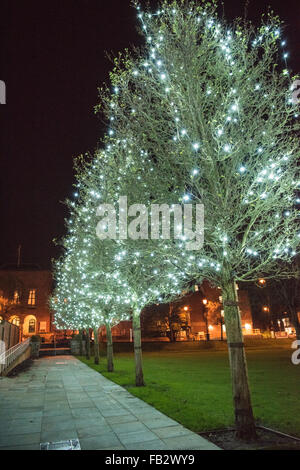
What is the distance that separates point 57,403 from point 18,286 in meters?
35.8

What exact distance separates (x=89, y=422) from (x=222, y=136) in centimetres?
689

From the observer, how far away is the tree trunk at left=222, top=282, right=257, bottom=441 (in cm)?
560

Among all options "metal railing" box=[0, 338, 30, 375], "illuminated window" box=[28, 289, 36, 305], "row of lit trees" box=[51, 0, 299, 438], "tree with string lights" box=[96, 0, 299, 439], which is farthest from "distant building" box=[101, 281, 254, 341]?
"tree with string lights" box=[96, 0, 299, 439]

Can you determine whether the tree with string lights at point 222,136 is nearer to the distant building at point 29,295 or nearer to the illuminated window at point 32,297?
the distant building at point 29,295

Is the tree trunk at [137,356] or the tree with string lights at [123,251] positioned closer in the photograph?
the tree with string lights at [123,251]

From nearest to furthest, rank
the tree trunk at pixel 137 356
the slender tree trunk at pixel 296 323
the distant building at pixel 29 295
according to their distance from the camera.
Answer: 1. the tree trunk at pixel 137 356
2. the slender tree trunk at pixel 296 323
3. the distant building at pixel 29 295

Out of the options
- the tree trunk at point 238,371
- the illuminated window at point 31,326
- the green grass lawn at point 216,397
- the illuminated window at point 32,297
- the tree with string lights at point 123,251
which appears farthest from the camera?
the illuminated window at point 32,297

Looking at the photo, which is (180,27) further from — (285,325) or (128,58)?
(285,325)

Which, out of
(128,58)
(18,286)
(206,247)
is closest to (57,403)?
(206,247)

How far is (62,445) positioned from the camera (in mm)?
5305

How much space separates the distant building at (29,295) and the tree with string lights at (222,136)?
3846 centimetres

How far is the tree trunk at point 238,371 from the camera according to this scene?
221 inches

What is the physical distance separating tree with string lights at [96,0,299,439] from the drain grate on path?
303 centimetres

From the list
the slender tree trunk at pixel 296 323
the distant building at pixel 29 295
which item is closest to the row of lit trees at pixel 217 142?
the slender tree trunk at pixel 296 323
